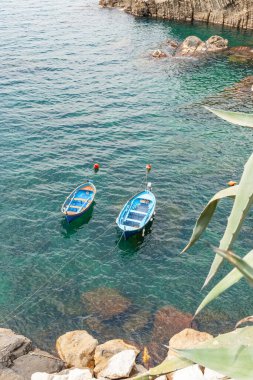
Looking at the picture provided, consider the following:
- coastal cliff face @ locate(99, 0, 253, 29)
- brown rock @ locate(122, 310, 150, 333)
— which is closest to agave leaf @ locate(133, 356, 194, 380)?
brown rock @ locate(122, 310, 150, 333)

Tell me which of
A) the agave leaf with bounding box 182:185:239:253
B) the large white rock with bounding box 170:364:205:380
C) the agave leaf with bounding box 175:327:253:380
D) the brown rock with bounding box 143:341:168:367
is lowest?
the brown rock with bounding box 143:341:168:367

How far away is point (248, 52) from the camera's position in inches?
2216

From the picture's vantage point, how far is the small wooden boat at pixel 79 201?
25672 millimetres

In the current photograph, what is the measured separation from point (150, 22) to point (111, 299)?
202 feet

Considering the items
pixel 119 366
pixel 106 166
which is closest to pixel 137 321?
pixel 119 366

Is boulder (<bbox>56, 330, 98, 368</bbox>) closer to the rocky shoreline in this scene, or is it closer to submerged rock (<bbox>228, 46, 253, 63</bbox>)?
the rocky shoreline

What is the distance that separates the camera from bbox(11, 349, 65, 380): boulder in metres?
15.1

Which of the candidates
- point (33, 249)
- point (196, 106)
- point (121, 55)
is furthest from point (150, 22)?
point (33, 249)

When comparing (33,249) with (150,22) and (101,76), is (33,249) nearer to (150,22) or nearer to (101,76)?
(101,76)

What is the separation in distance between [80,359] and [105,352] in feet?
3.44

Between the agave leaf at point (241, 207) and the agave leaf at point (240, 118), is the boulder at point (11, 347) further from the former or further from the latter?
the agave leaf at point (241, 207)

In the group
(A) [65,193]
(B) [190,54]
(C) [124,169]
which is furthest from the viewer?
(B) [190,54]

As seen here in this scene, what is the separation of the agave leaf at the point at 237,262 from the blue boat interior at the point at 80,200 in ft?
79.3

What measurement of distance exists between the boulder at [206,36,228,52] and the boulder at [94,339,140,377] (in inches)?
1931
